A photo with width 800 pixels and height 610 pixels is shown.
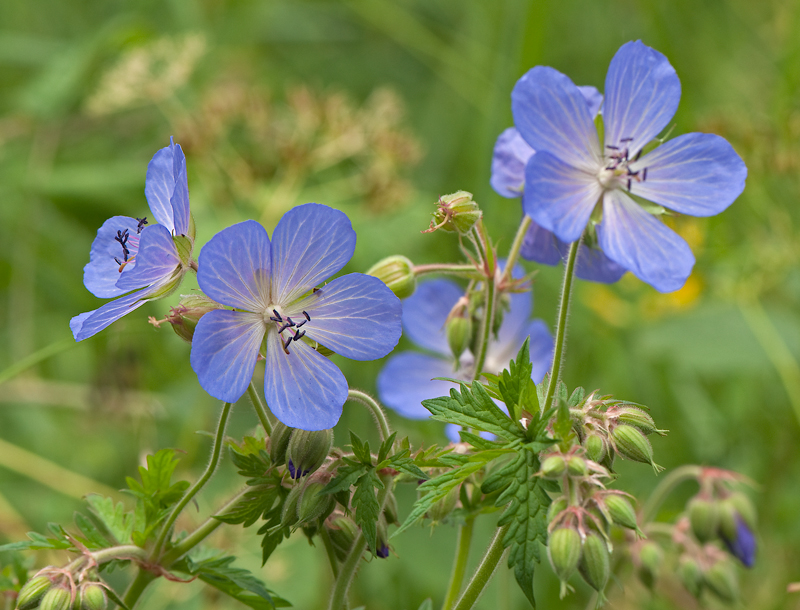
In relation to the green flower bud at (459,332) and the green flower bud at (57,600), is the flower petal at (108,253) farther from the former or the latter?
the green flower bud at (459,332)

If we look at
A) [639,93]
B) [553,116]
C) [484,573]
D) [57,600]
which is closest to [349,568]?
[484,573]

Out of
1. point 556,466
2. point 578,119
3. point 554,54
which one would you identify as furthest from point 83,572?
point 554,54

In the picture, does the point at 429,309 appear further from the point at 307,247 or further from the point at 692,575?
the point at 692,575

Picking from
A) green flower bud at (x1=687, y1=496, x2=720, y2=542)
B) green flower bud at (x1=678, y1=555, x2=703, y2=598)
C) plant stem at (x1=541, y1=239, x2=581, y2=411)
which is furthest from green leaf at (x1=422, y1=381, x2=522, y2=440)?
green flower bud at (x1=678, y1=555, x2=703, y2=598)

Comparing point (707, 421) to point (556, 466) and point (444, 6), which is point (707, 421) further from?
point (444, 6)

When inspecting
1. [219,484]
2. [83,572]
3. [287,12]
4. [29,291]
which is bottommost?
[219,484]

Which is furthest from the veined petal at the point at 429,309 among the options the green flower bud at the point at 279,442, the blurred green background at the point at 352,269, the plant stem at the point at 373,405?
the blurred green background at the point at 352,269

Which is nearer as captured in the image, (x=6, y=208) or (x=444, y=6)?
(x=6, y=208)
